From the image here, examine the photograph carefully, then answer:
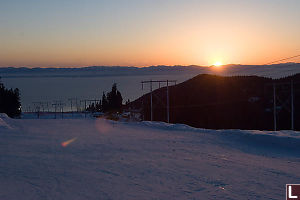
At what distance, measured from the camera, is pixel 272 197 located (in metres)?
8.16

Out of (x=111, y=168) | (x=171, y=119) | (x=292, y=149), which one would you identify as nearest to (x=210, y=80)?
(x=171, y=119)

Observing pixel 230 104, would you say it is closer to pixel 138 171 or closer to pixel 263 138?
pixel 263 138

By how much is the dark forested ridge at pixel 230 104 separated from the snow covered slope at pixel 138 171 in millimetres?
42055

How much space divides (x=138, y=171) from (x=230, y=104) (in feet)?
230

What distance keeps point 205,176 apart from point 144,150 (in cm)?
524

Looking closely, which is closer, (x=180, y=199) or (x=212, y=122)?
(x=180, y=199)

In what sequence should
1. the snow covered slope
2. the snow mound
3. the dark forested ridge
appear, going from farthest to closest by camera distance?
the dark forested ridge
the snow mound
the snow covered slope

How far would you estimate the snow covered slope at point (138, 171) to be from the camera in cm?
802

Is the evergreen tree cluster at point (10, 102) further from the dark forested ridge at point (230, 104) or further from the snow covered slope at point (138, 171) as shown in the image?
the snow covered slope at point (138, 171)

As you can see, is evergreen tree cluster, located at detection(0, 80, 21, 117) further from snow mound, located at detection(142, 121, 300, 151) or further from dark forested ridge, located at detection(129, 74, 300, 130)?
snow mound, located at detection(142, 121, 300, 151)

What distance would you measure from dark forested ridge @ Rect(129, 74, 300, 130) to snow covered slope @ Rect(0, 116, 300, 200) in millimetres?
42055

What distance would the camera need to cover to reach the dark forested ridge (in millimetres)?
64875

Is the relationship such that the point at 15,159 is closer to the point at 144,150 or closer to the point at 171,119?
the point at 144,150

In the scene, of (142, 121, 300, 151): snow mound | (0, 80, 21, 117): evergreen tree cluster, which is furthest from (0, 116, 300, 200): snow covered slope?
(0, 80, 21, 117): evergreen tree cluster
